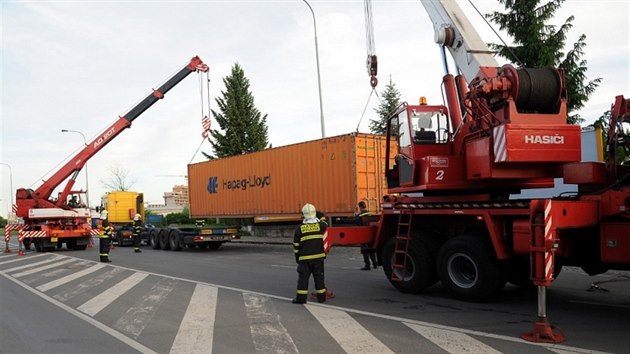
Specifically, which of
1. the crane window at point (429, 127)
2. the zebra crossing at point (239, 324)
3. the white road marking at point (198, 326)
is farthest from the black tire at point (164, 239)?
the crane window at point (429, 127)

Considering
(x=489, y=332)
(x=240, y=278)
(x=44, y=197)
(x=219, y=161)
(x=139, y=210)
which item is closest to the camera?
(x=489, y=332)

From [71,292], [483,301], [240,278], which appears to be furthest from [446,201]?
[71,292]

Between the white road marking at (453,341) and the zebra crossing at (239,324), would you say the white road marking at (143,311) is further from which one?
the white road marking at (453,341)

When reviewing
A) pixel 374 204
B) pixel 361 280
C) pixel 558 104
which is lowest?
pixel 361 280

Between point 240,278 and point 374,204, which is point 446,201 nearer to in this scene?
point 240,278

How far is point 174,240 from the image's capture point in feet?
69.1

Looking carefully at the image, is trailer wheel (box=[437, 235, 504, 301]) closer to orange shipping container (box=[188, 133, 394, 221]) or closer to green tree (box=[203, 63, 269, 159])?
orange shipping container (box=[188, 133, 394, 221])

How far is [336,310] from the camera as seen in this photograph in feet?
26.0

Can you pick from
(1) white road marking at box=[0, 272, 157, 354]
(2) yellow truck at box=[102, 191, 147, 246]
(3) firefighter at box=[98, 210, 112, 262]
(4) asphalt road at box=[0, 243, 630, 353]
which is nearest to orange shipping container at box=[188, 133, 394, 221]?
(2) yellow truck at box=[102, 191, 147, 246]

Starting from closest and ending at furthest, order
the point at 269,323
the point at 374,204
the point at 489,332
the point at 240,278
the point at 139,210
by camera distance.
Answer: the point at 489,332, the point at 269,323, the point at 240,278, the point at 374,204, the point at 139,210

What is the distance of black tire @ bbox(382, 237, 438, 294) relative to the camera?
885 cm

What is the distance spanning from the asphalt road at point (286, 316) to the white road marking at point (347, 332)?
1 centimetres

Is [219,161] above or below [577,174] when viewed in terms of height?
above

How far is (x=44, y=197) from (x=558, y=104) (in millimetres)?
21491
